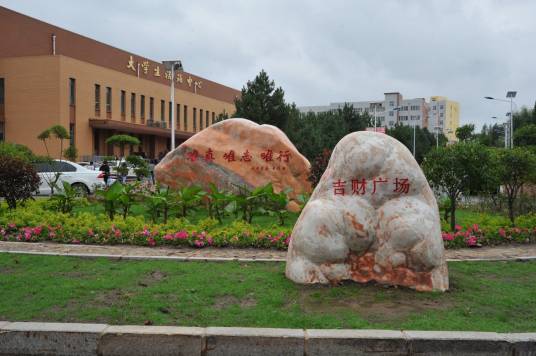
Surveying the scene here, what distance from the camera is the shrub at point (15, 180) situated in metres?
10.0

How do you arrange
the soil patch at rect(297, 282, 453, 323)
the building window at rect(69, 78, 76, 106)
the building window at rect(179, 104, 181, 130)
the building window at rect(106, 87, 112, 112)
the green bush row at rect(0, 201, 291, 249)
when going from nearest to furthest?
the soil patch at rect(297, 282, 453, 323)
the green bush row at rect(0, 201, 291, 249)
the building window at rect(69, 78, 76, 106)
the building window at rect(106, 87, 112, 112)
the building window at rect(179, 104, 181, 130)

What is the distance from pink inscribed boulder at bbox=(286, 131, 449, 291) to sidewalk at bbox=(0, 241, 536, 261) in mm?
1432

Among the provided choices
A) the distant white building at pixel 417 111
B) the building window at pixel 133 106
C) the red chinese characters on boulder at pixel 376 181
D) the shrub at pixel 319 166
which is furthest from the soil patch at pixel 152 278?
the distant white building at pixel 417 111

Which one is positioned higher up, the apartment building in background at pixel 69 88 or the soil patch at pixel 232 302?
the apartment building in background at pixel 69 88

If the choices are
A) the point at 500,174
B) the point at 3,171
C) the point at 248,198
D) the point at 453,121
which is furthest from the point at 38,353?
the point at 453,121

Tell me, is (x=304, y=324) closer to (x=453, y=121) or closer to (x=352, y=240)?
(x=352, y=240)

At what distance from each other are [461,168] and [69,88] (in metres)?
26.8

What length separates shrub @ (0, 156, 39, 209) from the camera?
10000mm

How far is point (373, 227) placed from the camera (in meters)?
5.22

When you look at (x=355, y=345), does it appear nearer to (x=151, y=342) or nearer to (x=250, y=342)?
(x=250, y=342)

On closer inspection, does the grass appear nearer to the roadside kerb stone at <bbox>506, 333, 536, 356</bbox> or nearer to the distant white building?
the roadside kerb stone at <bbox>506, 333, 536, 356</bbox>

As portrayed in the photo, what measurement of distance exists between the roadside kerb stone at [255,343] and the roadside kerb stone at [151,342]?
0.35 feet

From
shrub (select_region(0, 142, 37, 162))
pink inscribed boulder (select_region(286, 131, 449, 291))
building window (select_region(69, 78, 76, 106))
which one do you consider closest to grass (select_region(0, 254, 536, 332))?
pink inscribed boulder (select_region(286, 131, 449, 291))

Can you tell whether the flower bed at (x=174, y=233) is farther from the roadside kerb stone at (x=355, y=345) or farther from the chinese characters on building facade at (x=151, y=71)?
the chinese characters on building facade at (x=151, y=71)
